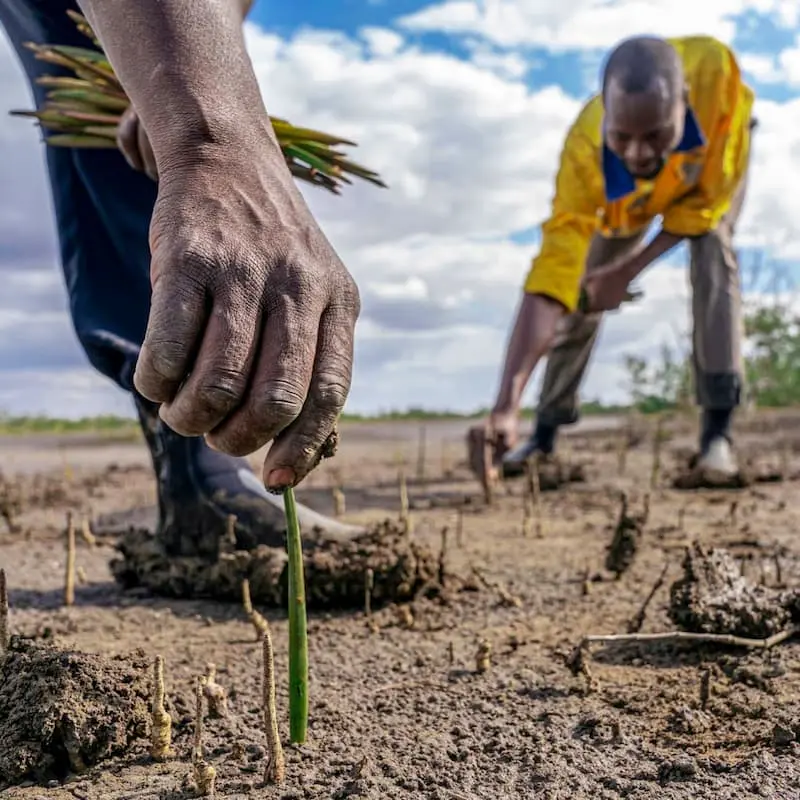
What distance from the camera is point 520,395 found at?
406 cm

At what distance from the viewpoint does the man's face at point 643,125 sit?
3.71 m

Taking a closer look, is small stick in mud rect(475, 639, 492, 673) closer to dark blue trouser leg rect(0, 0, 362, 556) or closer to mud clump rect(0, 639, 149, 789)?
mud clump rect(0, 639, 149, 789)

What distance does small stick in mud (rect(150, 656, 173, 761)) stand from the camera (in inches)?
50.9

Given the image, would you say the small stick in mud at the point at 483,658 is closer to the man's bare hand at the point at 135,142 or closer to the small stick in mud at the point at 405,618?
the small stick in mud at the point at 405,618

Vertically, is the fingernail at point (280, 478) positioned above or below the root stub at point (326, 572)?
above

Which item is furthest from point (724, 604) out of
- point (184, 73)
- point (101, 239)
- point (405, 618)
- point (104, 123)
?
point (101, 239)

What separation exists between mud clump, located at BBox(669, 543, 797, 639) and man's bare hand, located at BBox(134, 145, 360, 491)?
0.97 meters

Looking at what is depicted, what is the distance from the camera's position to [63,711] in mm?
1312

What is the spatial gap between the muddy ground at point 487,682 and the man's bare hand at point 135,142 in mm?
830

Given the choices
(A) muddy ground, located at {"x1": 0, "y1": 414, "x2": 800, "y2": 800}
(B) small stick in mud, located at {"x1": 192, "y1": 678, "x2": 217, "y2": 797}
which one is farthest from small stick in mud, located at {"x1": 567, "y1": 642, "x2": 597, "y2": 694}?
(B) small stick in mud, located at {"x1": 192, "y1": 678, "x2": 217, "y2": 797}

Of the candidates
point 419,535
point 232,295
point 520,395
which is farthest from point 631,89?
point 232,295

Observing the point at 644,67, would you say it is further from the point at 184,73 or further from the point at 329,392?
the point at 329,392

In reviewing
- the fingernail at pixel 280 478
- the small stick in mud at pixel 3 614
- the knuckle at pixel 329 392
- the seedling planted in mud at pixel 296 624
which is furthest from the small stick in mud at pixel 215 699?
the knuckle at pixel 329 392

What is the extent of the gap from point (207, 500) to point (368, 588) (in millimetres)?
520
